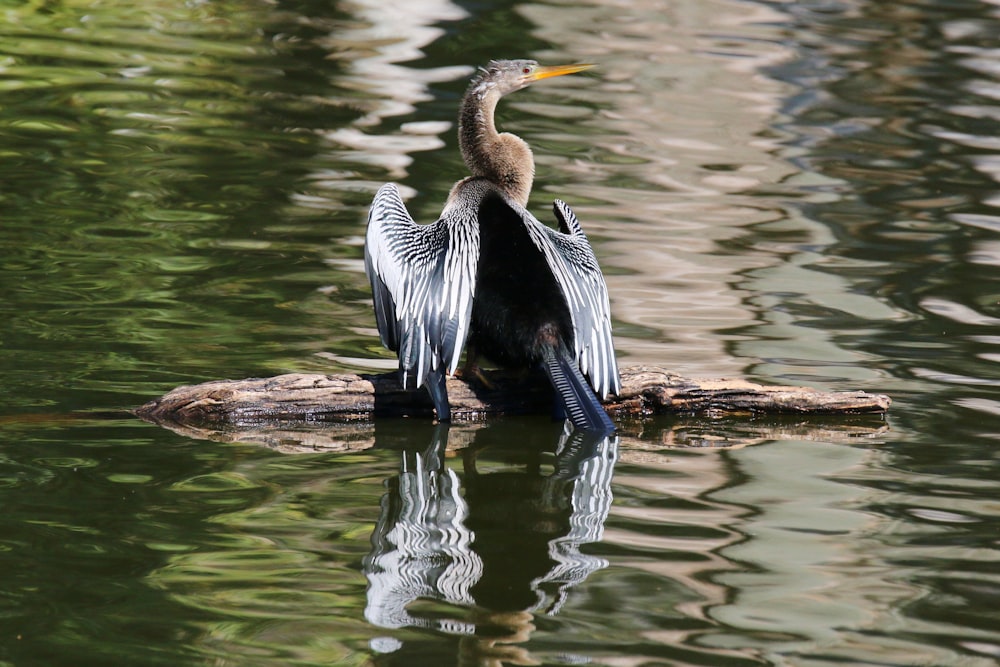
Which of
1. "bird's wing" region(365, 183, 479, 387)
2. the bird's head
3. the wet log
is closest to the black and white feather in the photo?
"bird's wing" region(365, 183, 479, 387)

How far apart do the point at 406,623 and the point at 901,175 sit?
28.1ft

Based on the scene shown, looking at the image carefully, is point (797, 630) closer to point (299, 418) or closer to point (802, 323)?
point (299, 418)

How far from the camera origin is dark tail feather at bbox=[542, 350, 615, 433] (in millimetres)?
5281

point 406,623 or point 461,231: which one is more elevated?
point 461,231

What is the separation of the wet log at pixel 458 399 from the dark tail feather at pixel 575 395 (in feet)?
0.90

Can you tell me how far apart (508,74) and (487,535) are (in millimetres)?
2896

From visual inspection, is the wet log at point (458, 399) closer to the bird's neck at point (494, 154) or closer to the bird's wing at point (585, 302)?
the bird's wing at point (585, 302)

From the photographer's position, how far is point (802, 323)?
7.38m

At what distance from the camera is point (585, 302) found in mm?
5629

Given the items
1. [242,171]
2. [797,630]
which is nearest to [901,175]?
[242,171]

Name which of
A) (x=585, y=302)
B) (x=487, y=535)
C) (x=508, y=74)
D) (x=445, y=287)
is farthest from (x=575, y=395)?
(x=508, y=74)

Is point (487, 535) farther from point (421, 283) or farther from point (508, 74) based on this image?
point (508, 74)

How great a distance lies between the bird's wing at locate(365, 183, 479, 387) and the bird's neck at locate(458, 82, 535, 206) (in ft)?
1.36

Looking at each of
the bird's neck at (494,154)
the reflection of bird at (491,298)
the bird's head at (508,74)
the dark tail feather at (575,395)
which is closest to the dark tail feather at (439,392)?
the reflection of bird at (491,298)
